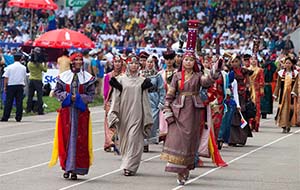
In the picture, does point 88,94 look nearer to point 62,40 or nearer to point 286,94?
point 286,94

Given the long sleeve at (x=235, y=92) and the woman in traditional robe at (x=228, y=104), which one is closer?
the woman in traditional robe at (x=228, y=104)

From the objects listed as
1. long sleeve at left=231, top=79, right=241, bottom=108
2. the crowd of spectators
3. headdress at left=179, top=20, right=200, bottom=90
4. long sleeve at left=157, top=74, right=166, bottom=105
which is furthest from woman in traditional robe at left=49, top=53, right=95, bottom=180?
the crowd of spectators

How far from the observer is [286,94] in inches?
988

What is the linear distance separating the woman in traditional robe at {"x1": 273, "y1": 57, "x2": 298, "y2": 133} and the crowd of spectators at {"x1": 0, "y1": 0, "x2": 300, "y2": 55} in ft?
60.8

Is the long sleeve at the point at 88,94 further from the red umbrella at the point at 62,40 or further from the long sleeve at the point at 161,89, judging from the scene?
the red umbrella at the point at 62,40

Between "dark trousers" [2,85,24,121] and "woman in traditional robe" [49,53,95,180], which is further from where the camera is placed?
"dark trousers" [2,85,24,121]

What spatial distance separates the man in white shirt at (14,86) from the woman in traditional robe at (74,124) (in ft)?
36.8

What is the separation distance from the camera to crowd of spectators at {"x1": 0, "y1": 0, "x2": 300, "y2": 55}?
4697 cm

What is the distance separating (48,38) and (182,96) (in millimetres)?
20256

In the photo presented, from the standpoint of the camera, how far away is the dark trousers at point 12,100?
25.8m

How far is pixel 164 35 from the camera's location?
49406 mm

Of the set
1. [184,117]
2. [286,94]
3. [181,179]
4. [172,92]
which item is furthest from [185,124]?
[286,94]

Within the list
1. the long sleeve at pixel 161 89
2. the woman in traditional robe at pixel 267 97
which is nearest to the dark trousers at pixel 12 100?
the woman in traditional robe at pixel 267 97

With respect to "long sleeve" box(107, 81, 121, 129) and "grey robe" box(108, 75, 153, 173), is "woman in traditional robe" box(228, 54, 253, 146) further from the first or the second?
"long sleeve" box(107, 81, 121, 129)
